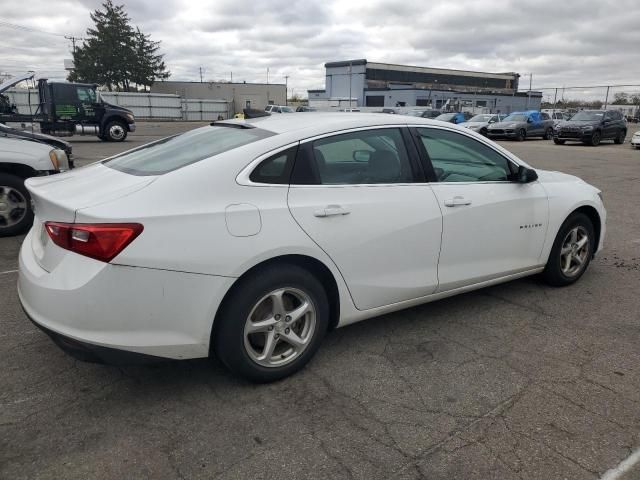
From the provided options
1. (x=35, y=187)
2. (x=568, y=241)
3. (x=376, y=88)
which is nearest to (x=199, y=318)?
(x=35, y=187)

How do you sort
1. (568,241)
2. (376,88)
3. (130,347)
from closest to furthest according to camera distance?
(130,347)
(568,241)
(376,88)

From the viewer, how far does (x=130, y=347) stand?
97.7 inches

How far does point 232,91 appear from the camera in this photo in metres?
68.9

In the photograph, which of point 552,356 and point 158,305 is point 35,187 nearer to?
point 158,305

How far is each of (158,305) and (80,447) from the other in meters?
0.74

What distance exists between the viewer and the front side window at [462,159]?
3568 mm

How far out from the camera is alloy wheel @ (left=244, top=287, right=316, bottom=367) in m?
2.81

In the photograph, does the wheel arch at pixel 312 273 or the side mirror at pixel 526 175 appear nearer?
the wheel arch at pixel 312 273

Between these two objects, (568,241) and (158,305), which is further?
(568,241)

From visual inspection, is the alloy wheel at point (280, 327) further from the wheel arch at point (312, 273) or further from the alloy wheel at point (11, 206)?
the alloy wheel at point (11, 206)

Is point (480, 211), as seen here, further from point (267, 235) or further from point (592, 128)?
point (592, 128)

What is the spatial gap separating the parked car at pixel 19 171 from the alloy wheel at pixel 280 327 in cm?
443

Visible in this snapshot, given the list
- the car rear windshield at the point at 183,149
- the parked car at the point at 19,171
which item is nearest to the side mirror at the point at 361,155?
the car rear windshield at the point at 183,149

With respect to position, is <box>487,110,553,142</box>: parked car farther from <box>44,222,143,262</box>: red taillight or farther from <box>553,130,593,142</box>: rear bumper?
<box>44,222,143,262</box>: red taillight
